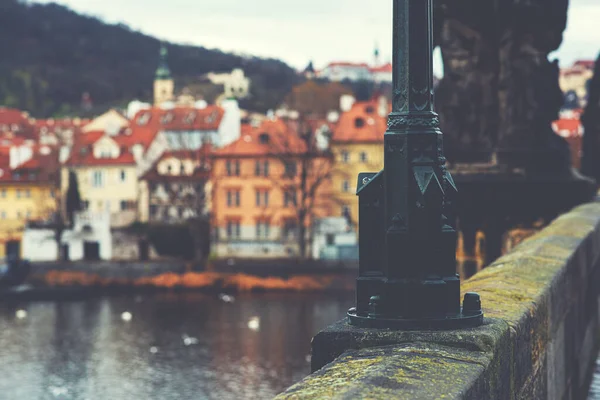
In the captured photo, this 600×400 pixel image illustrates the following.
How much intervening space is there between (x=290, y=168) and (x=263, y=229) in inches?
152

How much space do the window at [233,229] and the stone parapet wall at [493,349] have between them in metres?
63.6

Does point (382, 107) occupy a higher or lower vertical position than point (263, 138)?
higher

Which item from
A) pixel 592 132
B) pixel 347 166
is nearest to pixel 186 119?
pixel 347 166

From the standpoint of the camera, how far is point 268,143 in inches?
2923

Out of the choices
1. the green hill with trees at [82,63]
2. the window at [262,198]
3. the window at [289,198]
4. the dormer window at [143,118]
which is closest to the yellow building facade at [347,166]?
the window at [289,198]

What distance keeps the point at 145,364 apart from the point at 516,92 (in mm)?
30783

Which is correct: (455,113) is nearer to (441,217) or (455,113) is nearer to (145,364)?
(441,217)

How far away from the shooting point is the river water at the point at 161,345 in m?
37.2

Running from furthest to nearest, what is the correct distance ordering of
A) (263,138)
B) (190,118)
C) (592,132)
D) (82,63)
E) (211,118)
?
(82,63) < (190,118) < (211,118) < (263,138) < (592,132)

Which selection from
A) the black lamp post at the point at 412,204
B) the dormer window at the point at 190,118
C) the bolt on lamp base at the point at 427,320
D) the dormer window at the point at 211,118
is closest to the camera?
the bolt on lamp base at the point at 427,320

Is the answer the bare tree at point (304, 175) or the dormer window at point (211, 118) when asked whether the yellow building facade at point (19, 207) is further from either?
the bare tree at point (304, 175)

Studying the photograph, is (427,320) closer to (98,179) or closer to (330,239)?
(330,239)

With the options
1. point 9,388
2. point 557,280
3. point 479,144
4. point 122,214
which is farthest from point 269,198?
point 557,280

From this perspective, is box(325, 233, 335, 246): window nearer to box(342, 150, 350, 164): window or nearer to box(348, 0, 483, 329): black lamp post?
box(342, 150, 350, 164): window
